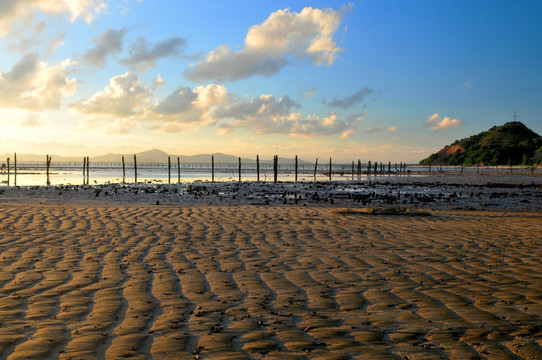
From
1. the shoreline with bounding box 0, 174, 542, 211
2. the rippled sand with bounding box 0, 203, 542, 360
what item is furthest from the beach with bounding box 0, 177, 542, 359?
the shoreline with bounding box 0, 174, 542, 211

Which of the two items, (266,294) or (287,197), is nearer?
(266,294)

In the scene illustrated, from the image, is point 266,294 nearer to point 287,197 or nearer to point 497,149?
point 287,197

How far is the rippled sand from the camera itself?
3545 mm

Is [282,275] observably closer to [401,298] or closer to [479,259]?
[401,298]

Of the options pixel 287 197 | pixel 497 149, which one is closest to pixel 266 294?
pixel 287 197

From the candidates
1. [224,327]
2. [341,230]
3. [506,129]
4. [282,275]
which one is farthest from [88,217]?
[506,129]

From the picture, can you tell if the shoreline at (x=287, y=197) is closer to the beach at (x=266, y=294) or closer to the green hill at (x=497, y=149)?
the beach at (x=266, y=294)

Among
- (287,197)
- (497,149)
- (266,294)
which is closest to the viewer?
(266,294)

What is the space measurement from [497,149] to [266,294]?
12823 centimetres

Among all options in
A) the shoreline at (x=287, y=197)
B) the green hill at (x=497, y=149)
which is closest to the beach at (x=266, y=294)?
the shoreline at (x=287, y=197)

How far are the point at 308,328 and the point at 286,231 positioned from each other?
571 centimetres

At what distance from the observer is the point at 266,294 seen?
16.1ft

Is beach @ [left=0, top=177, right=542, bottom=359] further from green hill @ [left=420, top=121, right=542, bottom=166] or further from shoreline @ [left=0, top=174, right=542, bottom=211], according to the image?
green hill @ [left=420, top=121, right=542, bottom=166]

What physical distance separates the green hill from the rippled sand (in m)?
100
